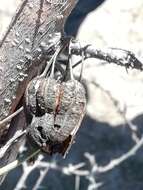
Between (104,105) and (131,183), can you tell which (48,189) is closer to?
(131,183)

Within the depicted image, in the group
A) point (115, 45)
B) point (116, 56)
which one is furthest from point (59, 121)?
point (115, 45)

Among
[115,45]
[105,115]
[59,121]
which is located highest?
[59,121]

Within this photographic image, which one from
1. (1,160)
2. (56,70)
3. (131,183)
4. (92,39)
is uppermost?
(56,70)

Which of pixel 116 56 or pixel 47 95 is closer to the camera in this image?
pixel 47 95

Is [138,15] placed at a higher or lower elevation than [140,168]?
higher

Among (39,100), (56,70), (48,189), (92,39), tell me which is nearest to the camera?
(39,100)

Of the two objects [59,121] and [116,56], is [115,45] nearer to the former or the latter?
[116,56]

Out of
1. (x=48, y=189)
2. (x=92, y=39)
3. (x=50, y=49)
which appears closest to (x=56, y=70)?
(x=50, y=49)

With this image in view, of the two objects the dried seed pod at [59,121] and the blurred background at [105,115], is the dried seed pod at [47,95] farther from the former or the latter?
the blurred background at [105,115]

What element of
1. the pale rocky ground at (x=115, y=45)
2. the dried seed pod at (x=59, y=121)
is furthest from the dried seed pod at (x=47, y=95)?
the pale rocky ground at (x=115, y=45)

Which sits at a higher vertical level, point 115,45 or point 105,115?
point 115,45
